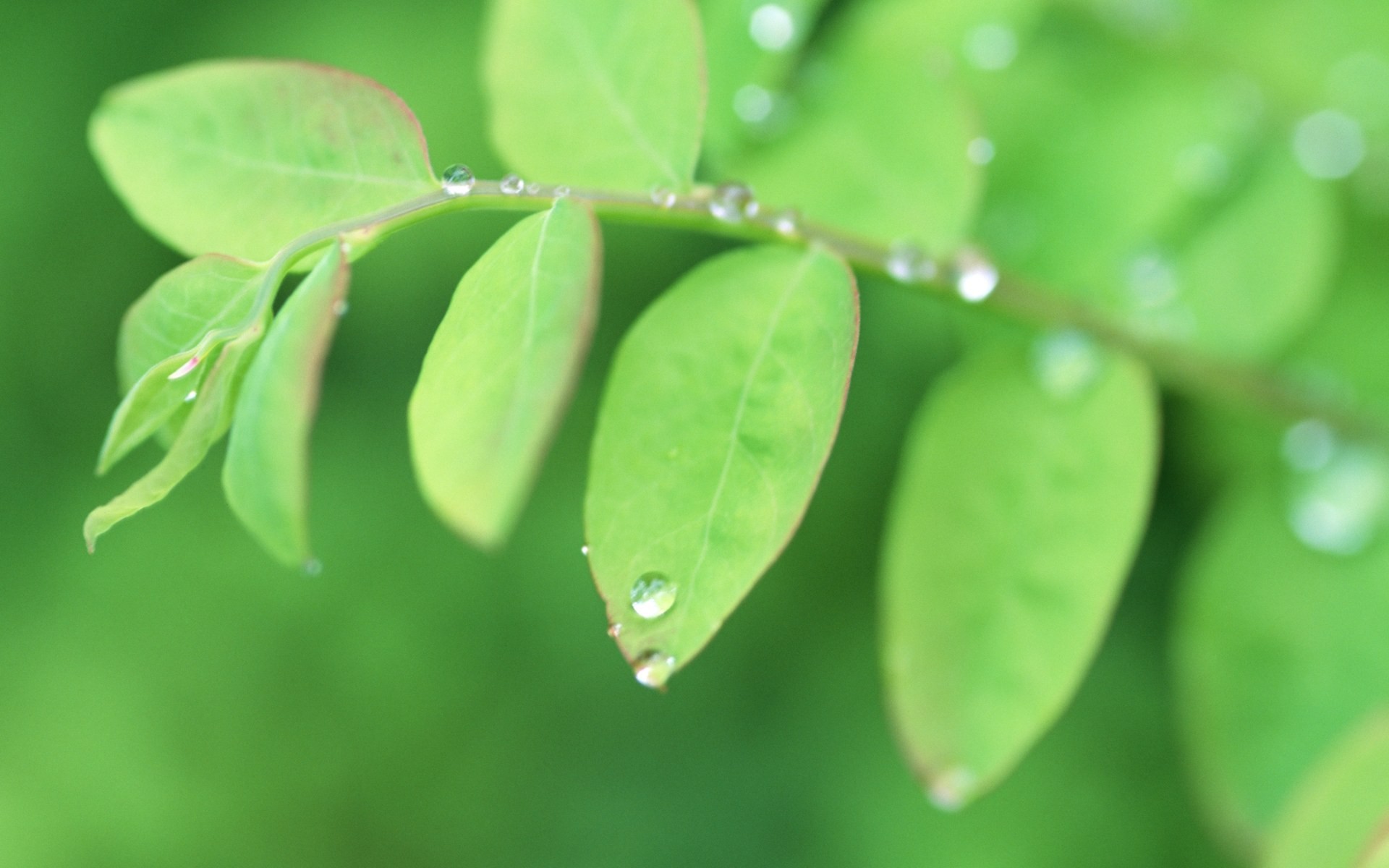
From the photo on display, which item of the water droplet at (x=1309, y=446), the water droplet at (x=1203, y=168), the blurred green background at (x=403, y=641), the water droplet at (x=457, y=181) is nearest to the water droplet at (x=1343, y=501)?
the water droplet at (x=1309, y=446)

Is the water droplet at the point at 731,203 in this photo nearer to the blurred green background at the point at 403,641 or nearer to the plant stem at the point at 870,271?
the plant stem at the point at 870,271

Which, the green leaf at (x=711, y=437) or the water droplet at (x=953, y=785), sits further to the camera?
the water droplet at (x=953, y=785)

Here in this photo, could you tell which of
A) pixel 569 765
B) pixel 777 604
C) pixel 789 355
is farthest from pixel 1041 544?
pixel 569 765

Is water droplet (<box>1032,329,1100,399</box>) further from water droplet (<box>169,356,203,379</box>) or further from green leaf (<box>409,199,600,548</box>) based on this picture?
water droplet (<box>169,356,203,379</box>)

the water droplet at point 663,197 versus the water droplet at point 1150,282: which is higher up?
the water droplet at point 663,197

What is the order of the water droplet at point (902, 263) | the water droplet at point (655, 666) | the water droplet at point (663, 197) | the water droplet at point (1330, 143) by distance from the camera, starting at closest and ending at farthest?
the water droplet at point (655, 666)
the water droplet at point (663, 197)
the water droplet at point (902, 263)
the water droplet at point (1330, 143)

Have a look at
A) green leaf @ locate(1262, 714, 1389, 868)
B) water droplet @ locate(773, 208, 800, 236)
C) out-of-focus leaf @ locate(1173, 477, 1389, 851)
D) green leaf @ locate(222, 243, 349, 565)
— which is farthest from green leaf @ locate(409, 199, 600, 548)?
out-of-focus leaf @ locate(1173, 477, 1389, 851)

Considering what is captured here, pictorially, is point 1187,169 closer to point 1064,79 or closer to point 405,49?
point 1064,79
